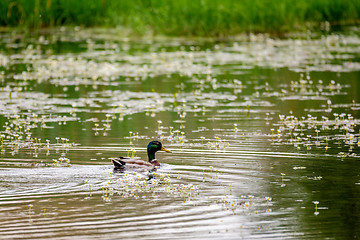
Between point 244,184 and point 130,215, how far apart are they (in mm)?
2351

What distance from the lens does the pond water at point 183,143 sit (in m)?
9.68

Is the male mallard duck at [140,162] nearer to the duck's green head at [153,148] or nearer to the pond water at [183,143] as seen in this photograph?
the duck's green head at [153,148]

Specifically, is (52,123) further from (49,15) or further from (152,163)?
(49,15)

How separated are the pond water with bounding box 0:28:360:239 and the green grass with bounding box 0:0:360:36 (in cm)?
350

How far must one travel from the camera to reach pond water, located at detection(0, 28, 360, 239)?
31.8 feet

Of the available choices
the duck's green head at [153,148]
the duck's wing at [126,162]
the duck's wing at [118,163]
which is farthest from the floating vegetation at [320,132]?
the duck's wing at [118,163]

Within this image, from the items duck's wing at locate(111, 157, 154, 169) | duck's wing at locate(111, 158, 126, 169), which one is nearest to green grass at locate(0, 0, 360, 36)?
duck's wing at locate(111, 157, 154, 169)

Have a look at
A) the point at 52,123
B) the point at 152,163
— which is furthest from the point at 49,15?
the point at 152,163

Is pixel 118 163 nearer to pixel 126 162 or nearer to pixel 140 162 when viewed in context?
pixel 126 162

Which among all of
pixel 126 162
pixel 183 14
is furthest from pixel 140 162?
pixel 183 14

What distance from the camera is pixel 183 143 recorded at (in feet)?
48.4

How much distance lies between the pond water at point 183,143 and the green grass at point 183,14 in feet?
11.5

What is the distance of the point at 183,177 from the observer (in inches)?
470

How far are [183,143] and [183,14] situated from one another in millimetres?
19045
